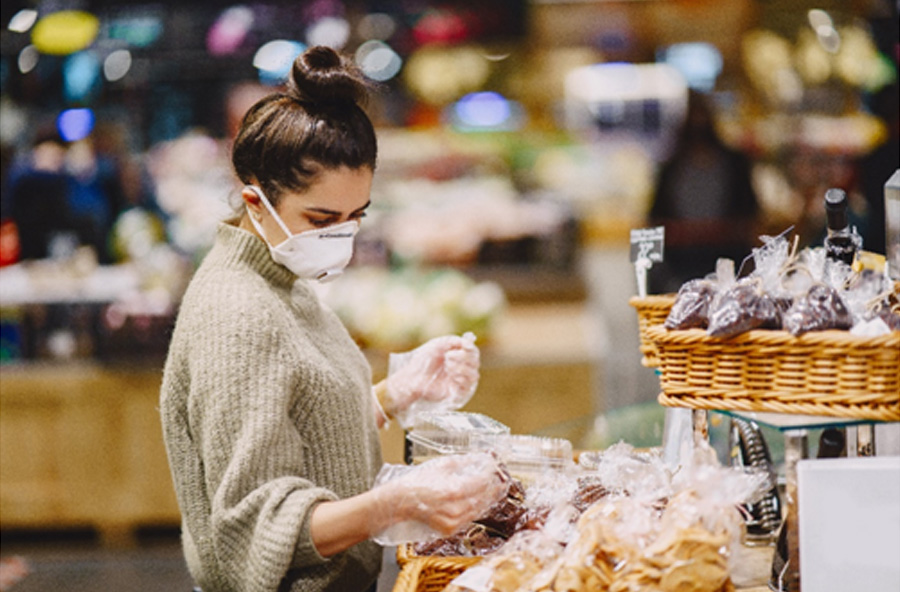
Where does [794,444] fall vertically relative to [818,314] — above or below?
below

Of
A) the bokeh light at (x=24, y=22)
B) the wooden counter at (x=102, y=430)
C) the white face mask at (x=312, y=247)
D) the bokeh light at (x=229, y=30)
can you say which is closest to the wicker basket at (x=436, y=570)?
the white face mask at (x=312, y=247)

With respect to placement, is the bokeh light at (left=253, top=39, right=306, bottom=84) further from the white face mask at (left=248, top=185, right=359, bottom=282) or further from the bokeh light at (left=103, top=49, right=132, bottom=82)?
the white face mask at (left=248, top=185, right=359, bottom=282)

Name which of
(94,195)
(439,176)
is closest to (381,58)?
(439,176)

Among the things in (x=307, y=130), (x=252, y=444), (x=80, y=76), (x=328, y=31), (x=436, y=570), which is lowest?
(x=436, y=570)

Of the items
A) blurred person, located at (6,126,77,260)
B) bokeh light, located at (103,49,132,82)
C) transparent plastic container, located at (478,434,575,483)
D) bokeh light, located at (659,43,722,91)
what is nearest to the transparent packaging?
transparent plastic container, located at (478,434,575,483)

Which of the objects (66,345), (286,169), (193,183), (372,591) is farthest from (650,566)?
(193,183)

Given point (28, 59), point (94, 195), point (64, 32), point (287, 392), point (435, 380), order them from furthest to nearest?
point (28, 59)
point (64, 32)
point (94, 195)
point (435, 380)
point (287, 392)

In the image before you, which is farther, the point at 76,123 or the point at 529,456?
the point at 76,123

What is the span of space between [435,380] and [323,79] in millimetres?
742

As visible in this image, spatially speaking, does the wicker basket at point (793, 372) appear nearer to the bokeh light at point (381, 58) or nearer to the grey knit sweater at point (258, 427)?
the grey knit sweater at point (258, 427)

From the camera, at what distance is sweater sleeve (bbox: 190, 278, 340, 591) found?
1.48 m

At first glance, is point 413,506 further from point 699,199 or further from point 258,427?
point 699,199

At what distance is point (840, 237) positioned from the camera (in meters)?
1.65

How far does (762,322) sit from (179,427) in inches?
38.5
